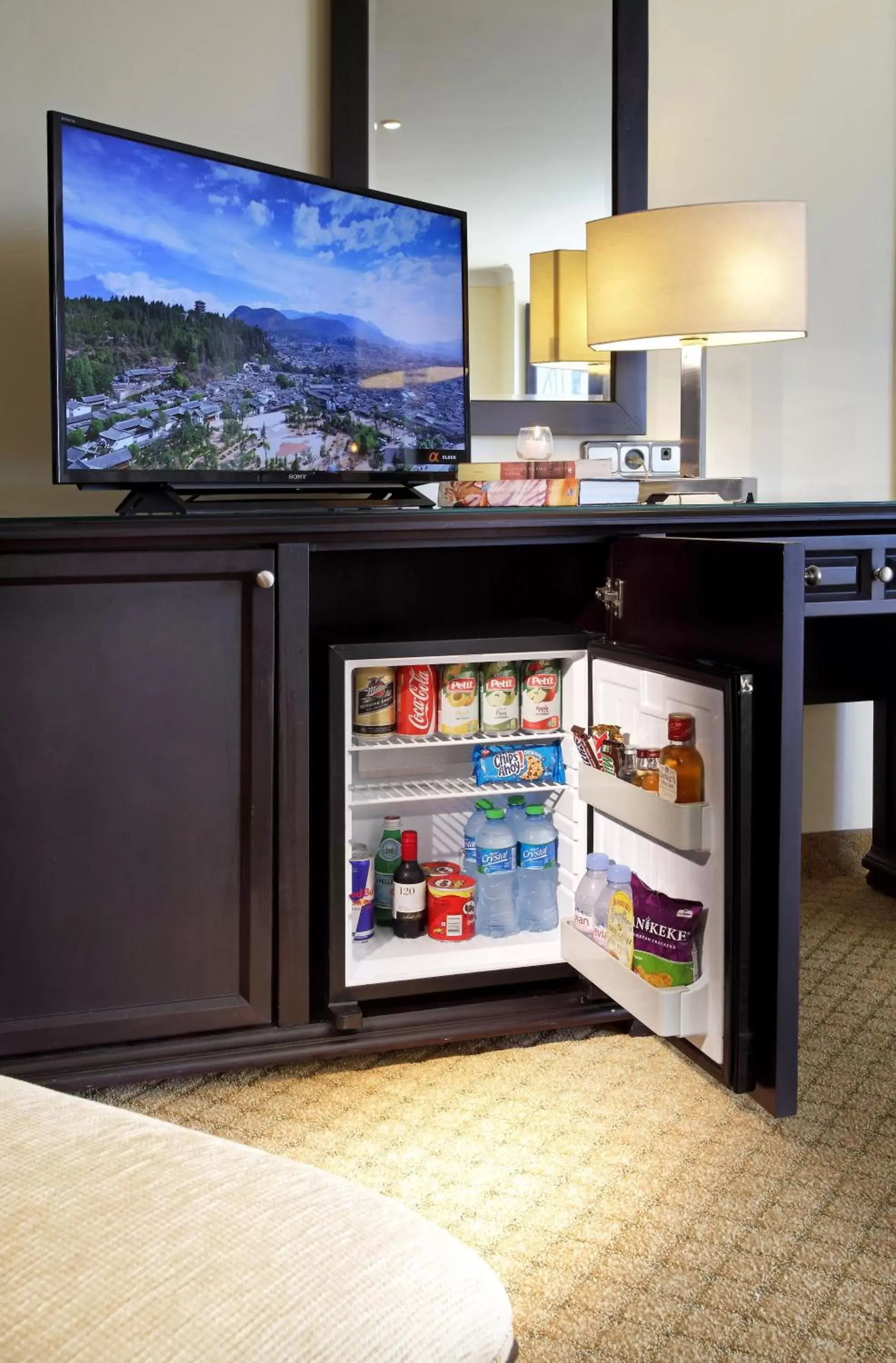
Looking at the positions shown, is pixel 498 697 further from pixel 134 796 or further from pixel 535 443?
pixel 134 796

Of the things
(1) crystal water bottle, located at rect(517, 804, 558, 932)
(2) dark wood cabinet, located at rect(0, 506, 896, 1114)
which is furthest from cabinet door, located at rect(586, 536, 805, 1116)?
(1) crystal water bottle, located at rect(517, 804, 558, 932)

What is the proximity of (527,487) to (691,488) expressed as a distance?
1.62 feet

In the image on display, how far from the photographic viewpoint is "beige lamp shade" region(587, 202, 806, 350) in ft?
7.36

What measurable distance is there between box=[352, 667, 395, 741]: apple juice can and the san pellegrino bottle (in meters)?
0.24

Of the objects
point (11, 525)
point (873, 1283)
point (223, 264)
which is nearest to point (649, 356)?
point (223, 264)

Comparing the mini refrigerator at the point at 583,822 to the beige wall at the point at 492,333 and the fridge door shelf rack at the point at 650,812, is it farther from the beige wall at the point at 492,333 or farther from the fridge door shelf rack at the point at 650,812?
the beige wall at the point at 492,333

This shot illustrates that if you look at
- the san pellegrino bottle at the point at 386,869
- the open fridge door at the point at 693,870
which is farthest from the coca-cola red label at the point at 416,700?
the open fridge door at the point at 693,870

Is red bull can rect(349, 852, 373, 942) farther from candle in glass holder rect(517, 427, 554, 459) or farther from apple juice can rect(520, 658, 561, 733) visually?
candle in glass holder rect(517, 427, 554, 459)

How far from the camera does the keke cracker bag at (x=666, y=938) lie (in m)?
1.63

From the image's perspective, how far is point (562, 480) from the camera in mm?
1991

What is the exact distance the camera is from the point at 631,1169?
158cm

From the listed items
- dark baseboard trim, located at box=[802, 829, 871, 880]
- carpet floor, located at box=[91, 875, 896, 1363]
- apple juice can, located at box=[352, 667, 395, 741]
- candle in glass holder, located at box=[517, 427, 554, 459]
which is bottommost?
carpet floor, located at box=[91, 875, 896, 1363]

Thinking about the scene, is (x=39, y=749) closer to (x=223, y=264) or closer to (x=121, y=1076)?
(x=121, y=1076)

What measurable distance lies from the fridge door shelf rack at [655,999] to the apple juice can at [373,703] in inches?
18.5
